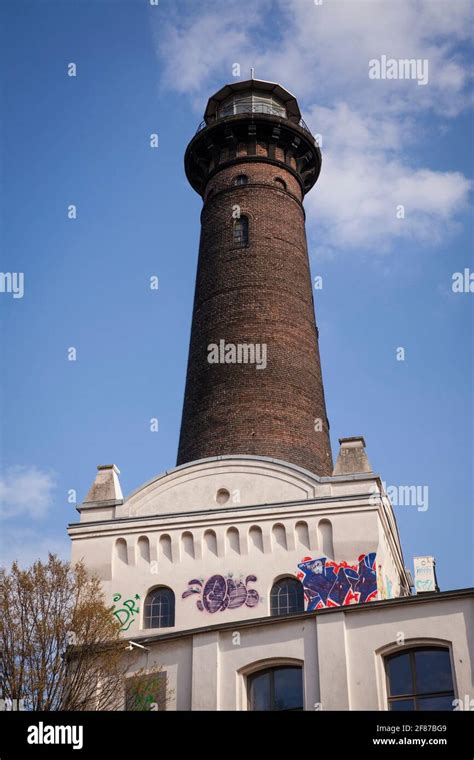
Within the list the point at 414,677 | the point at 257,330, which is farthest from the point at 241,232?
the point at 414,677

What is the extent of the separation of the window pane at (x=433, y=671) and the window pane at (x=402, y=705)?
0.27 metres

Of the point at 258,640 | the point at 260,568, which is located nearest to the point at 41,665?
the point at 258,640

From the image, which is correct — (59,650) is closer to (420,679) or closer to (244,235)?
(420,679)

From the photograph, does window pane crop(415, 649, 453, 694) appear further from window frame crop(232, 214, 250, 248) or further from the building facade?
window frame crop(232, 214, 250, 248)

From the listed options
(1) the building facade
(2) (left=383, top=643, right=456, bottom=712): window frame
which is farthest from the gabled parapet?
(2) (left=383, top=643, right=456, bottom=712): window frame

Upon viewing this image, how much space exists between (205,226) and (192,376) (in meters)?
6.42

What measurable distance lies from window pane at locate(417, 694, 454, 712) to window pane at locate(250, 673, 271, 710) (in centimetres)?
323

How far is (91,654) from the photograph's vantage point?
871 inches

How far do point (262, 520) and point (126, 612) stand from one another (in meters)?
4.47

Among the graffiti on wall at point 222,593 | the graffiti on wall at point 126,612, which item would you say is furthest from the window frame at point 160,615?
the graffiti on wall at point 222,593

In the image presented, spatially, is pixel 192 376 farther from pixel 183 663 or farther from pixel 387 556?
pixel 183 663

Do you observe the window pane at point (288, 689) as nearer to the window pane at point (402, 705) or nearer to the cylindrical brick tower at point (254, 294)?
the window pane at point (402, 705)

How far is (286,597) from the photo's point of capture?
85.6 feet
